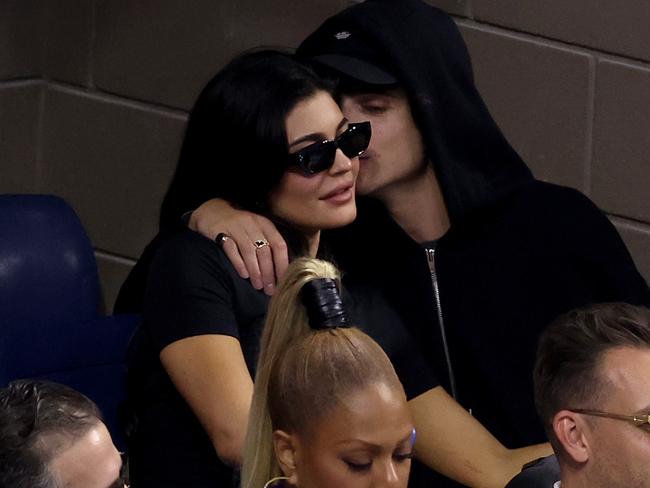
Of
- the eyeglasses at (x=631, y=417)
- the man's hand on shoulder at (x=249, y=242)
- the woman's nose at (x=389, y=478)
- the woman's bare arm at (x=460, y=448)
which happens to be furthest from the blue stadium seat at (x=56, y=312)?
the eyeglasses at (x=631, y=417)

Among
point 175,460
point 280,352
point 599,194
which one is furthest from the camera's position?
point 599,194

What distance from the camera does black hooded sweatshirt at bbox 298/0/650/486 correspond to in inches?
147

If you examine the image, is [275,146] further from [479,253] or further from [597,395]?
[597,395]

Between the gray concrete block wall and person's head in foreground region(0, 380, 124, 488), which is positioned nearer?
person's head in foreground region(0, 380, 124, 488)

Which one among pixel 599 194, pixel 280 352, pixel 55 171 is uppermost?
pixel 280 352

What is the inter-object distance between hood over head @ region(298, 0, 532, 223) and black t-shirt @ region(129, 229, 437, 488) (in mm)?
487

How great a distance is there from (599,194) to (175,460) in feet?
5.67

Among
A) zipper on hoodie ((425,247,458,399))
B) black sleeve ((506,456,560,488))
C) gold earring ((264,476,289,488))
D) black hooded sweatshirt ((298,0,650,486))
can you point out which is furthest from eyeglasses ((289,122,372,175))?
gold earring ((264,476,289,488))

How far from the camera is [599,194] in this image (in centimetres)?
456

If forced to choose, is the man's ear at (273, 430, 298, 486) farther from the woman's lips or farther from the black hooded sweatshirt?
the black hooded sweatshirt

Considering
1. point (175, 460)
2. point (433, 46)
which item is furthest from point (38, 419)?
point (433, 46)

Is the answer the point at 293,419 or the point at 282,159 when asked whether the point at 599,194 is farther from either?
the point at 293,419

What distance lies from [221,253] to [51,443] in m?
0.89

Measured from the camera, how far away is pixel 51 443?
2572 mm
